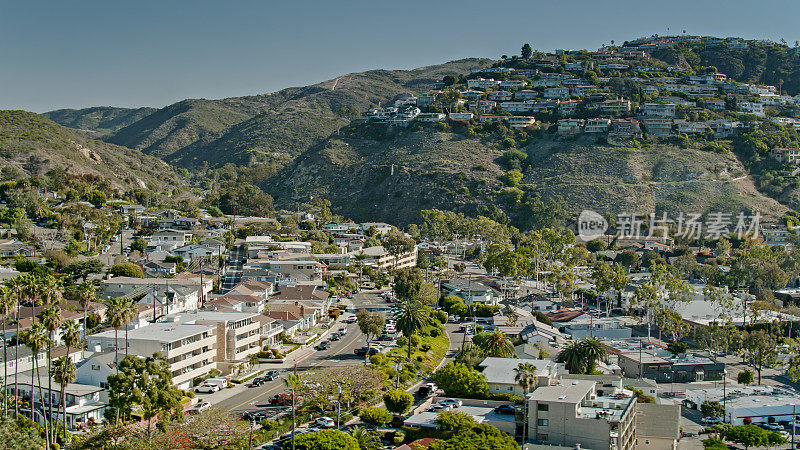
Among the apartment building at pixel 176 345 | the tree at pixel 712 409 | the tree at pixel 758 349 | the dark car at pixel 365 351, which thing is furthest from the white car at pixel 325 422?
the tree at pixel 758 349

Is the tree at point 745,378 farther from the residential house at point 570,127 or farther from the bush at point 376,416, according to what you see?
the residential house at point 570,127

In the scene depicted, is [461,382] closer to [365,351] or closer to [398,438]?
[398,438]

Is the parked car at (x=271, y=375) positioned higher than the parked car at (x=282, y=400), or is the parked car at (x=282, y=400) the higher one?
the parked car at (x=282, y=400)

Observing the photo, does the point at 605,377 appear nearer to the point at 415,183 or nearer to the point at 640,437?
the point at 640,437

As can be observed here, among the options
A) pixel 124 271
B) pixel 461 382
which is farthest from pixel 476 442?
pixel 124 271

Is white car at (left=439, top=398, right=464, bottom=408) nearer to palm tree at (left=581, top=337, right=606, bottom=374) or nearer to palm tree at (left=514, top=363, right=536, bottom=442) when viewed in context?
palm tree at (left=514, top=363, right=536, bottom=442)

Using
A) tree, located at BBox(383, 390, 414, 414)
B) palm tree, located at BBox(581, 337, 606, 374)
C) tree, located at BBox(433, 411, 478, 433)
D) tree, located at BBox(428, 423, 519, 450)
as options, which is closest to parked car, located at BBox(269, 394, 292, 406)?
tree, located at BBox(383, 390, 414, 414)

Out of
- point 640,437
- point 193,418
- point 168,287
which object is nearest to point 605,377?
point 640,437
